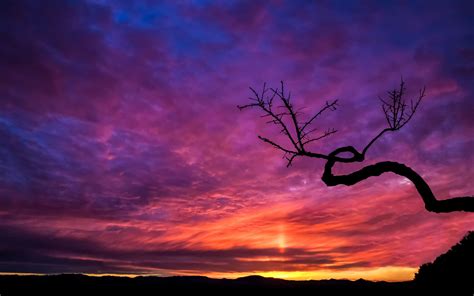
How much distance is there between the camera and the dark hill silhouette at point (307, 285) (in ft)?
33.1

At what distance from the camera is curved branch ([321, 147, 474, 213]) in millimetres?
9695

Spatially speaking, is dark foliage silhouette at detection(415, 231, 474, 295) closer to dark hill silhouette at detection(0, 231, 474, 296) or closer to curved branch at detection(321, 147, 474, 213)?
dark hill silhouette at detection(0, 231, 474, 296)

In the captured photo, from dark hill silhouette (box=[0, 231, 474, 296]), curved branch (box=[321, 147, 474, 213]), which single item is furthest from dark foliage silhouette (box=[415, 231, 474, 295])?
curved branch (box=[321, 147, 474, 213])

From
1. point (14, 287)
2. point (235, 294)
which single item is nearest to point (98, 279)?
point (14, 287)

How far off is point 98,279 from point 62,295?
12418 millimetres

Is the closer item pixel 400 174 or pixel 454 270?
pixel 454 270

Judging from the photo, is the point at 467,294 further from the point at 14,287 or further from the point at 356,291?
the point at 14,287

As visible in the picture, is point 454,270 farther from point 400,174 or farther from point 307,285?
point 307,285

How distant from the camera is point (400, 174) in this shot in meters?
10.4

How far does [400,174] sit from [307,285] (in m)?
35.2

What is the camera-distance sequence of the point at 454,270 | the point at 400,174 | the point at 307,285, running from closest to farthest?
the point at 454,270, the point at 400,174, the point at 307,285

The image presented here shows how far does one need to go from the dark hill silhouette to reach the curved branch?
5.65 feet

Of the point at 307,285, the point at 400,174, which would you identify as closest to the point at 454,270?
the point at 400,174

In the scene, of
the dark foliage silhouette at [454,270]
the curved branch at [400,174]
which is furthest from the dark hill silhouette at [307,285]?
the curved branch at [400,174]
